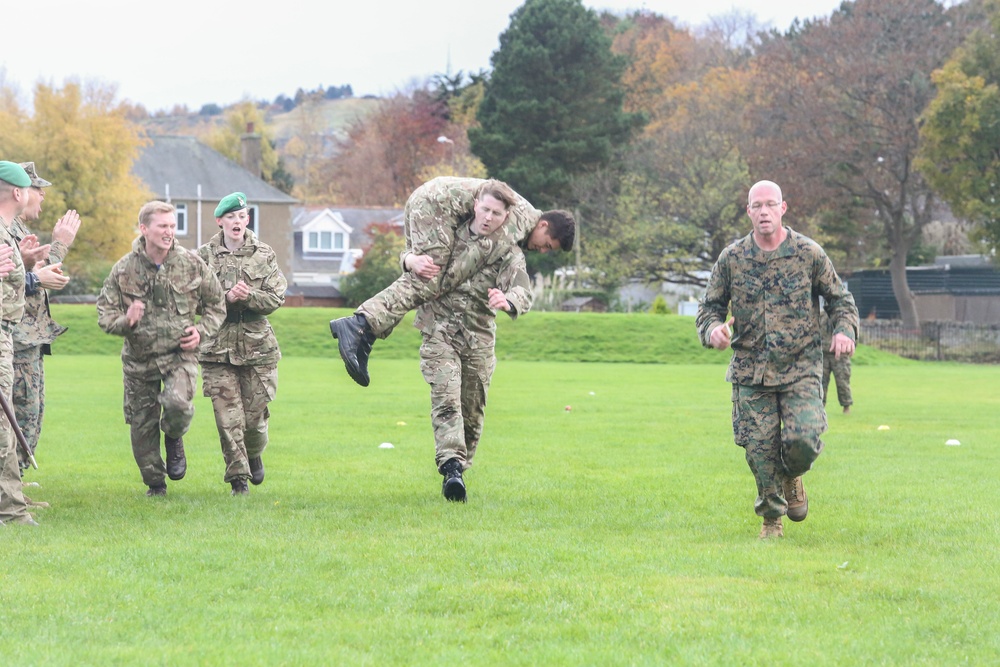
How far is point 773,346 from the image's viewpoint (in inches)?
316

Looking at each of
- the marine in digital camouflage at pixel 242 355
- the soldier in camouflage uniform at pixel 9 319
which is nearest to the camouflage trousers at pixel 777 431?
the marine in digital camouflage at pixel 242 355

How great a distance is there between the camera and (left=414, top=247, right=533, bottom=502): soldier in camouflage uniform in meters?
9.41

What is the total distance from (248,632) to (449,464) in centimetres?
396

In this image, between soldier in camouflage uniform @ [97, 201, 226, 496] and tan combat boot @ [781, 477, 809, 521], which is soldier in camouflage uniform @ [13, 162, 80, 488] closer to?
soldier in camouflage uniform @ [97, 201, 226, 496]

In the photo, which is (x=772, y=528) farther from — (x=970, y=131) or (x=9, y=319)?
(x=970, y=131)

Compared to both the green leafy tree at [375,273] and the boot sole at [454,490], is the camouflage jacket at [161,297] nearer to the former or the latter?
the boot sole at [454,490]

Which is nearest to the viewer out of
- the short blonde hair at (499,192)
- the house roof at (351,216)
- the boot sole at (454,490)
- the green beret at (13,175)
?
the green beret at (13,175)

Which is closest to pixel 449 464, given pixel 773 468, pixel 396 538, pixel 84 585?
pixel 396 538

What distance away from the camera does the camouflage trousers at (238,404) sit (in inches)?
397

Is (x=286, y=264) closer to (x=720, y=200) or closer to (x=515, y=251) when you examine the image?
(x=720, y=200)

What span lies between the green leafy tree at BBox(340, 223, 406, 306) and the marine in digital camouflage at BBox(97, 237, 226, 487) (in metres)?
49.6

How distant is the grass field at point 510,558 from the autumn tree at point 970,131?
96.6 feet

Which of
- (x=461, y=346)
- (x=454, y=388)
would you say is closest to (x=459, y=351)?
(x=461, y=346)

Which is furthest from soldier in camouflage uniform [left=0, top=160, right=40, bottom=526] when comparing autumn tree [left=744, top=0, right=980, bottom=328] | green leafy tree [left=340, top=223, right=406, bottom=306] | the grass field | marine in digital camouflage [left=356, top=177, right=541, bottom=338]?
green leafy tree [left=340, top=223, right=406, bottom=306]
